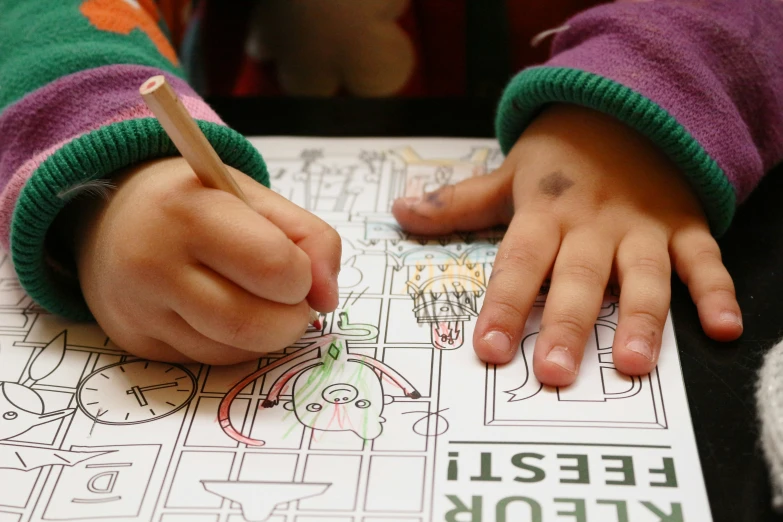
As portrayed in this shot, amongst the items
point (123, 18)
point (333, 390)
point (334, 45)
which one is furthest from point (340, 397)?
point (334, 45)

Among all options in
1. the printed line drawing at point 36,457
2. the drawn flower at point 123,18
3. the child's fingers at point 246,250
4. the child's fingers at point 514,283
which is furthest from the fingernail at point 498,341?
the drawn flower at point 123,18

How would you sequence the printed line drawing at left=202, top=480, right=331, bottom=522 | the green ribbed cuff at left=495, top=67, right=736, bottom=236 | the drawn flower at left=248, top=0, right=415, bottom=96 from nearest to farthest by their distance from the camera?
the printed line drawing at left=202, top=480, right=331, bottom=522 → the green ribbed cuff at left=495, top=67, right=736, bottom=236 → the drawn flower at left=248, top=0, right=415, bottom=96

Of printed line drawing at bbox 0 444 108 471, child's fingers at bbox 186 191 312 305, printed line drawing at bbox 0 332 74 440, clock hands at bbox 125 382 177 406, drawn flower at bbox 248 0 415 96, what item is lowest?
drawn flower at bbox 248 0 415 96

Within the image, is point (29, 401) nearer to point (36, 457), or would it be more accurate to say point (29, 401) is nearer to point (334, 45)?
point (36, 457)

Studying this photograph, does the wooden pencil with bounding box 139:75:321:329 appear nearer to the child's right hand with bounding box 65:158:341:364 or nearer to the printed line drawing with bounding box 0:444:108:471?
the child's right hand with bounding box 65:158:341:364

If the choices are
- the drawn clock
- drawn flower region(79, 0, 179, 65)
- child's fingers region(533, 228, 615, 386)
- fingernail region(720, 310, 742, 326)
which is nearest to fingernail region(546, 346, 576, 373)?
child's fingers region(533, 228, 615, 386)

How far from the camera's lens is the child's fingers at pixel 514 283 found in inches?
16.7

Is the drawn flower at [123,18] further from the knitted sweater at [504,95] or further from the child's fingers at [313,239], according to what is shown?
the child's fingers at [313,239]

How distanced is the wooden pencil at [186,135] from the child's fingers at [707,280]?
280 millimetres

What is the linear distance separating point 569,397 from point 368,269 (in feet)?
0.58

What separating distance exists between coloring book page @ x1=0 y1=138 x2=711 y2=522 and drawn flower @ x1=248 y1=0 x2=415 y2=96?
1.18ft

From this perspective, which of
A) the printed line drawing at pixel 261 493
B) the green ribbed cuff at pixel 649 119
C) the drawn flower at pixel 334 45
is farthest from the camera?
the drawn flower at pixel 334 45

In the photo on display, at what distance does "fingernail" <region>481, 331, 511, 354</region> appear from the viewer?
0.42 meters

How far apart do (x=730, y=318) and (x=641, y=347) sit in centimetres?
7
